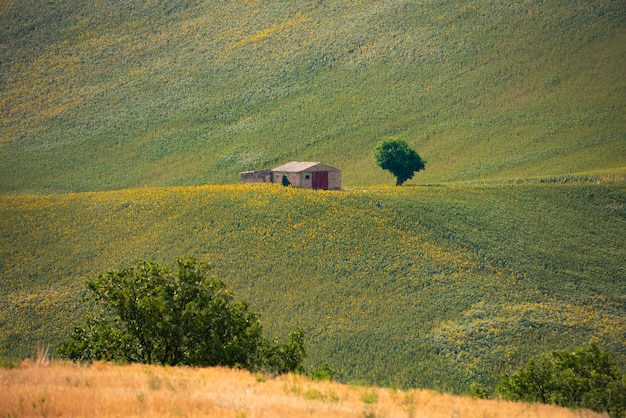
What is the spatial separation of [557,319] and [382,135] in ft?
279

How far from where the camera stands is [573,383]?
42.3 metres

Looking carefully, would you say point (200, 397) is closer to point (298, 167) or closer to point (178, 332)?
point (178, 332)

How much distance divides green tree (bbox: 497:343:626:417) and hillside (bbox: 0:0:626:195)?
74306 mm

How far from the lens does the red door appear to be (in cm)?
9714

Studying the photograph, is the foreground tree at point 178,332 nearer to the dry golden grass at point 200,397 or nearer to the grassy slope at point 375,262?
the dry golden grass at point 200,397

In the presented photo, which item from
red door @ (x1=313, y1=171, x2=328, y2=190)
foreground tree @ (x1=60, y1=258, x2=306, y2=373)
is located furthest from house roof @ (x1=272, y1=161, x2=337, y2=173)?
foreground tree @ (x1=60, y1=258, x2=306, y2=373)

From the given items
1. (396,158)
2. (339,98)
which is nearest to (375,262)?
(396,158)

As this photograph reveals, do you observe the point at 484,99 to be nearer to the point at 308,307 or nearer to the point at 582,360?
the point at 308,307

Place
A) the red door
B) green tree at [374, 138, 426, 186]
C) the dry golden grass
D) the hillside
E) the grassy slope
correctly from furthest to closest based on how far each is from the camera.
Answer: the hillside → green tree at [374, 138, 426, 186] → the red door → the grassy slope → the dry golden grass

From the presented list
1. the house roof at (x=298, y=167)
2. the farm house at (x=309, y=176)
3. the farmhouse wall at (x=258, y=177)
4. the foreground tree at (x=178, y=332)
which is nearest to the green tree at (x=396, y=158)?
the farm house at (x=309, y=176)

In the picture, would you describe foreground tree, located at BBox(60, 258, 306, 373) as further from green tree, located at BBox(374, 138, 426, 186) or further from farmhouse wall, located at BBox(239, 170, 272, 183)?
green tree, located at BBox(374, 138, 426, 186)

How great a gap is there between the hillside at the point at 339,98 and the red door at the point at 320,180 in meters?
32.9

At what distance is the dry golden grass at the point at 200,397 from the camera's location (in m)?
23.9

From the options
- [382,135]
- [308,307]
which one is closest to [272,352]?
[308,307]
